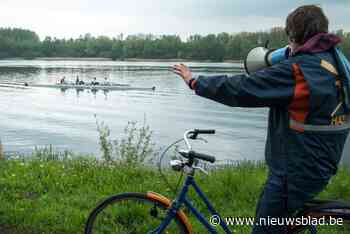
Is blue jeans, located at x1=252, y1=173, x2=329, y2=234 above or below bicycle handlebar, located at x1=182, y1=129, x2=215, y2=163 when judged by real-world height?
below

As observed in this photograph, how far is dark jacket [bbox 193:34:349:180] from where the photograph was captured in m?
2.77

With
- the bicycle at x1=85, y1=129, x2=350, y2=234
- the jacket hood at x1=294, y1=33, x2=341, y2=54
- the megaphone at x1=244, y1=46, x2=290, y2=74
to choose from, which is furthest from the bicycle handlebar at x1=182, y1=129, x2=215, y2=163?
the jacket hood at x1=294, y1=33, x2=341, y2=54

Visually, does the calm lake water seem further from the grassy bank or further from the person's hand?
the person's hand

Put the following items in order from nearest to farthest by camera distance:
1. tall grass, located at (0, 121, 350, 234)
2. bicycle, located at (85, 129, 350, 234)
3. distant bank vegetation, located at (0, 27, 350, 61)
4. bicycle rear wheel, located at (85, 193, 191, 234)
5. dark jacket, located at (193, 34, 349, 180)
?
dark jacket, located at (193, 34, 349, 180) → bicycle, located at (85, 129, 350, 234) → bicycle rear wheel, located at (85, 193, 191, 234) → tall grass, located at (0, 121, 350, 234) → distant bank vegetation, located at (0, 27, 350, 61)

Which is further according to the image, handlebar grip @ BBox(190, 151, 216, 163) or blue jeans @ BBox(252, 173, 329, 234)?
handlebar grip @ BBox(190, 151, 216, 163)

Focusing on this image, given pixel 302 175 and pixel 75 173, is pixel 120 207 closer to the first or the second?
pixel 302 175

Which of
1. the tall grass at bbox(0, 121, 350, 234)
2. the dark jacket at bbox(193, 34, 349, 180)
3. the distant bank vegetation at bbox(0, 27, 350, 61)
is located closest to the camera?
the dark jacket at bbox(193, 34, 349, 180)

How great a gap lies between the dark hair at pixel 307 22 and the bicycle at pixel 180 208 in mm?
959

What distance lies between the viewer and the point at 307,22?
9.20 ft

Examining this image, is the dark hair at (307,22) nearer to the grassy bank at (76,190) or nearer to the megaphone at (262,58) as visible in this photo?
the megaphone at (262,58)

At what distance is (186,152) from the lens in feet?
10.9

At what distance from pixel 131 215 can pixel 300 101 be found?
2154 millimetres

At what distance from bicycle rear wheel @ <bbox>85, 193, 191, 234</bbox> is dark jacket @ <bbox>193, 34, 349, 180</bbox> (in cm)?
94

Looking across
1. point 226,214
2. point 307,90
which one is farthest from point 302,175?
point 226,214
